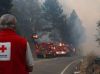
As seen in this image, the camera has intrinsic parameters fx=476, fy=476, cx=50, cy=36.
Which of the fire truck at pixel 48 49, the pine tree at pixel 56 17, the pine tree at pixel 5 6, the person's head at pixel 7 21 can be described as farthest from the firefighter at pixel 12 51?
the pine tree at pixel 56 17

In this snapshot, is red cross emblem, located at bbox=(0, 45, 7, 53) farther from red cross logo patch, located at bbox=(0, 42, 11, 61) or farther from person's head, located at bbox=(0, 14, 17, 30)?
person's head, located at bbox=(0, 14, 17, 30)

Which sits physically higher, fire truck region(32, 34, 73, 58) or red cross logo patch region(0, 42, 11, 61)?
fire truck region(32, 34, 73, 58)

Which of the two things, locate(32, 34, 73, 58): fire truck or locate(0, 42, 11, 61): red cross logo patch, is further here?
locate(32, 34, 73, 58): fire truck

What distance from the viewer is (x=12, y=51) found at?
6227 millimetres

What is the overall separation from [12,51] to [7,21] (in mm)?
398

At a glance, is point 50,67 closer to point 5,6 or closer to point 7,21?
point 5,6

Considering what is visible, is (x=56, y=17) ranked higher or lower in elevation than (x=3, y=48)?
higher

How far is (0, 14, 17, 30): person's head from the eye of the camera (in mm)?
6237

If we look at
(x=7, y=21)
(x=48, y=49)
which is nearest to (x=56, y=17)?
(x=48, y=49)

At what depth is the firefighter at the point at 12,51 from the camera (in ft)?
20.3

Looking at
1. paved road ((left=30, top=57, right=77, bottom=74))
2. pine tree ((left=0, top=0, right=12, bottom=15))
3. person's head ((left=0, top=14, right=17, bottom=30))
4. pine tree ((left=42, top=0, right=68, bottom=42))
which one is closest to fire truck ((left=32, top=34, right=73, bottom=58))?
pine tree ((left=0, top=0, right=12, bottom=15))

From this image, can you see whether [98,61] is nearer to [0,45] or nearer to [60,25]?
[0,45]

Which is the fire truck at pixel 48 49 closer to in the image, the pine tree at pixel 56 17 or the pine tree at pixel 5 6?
the pine tree at pixel 5 6

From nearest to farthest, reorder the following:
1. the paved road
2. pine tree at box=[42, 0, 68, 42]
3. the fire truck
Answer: the paved road, the fire truck, pine tree at box=[42, 0, 68, 42]
